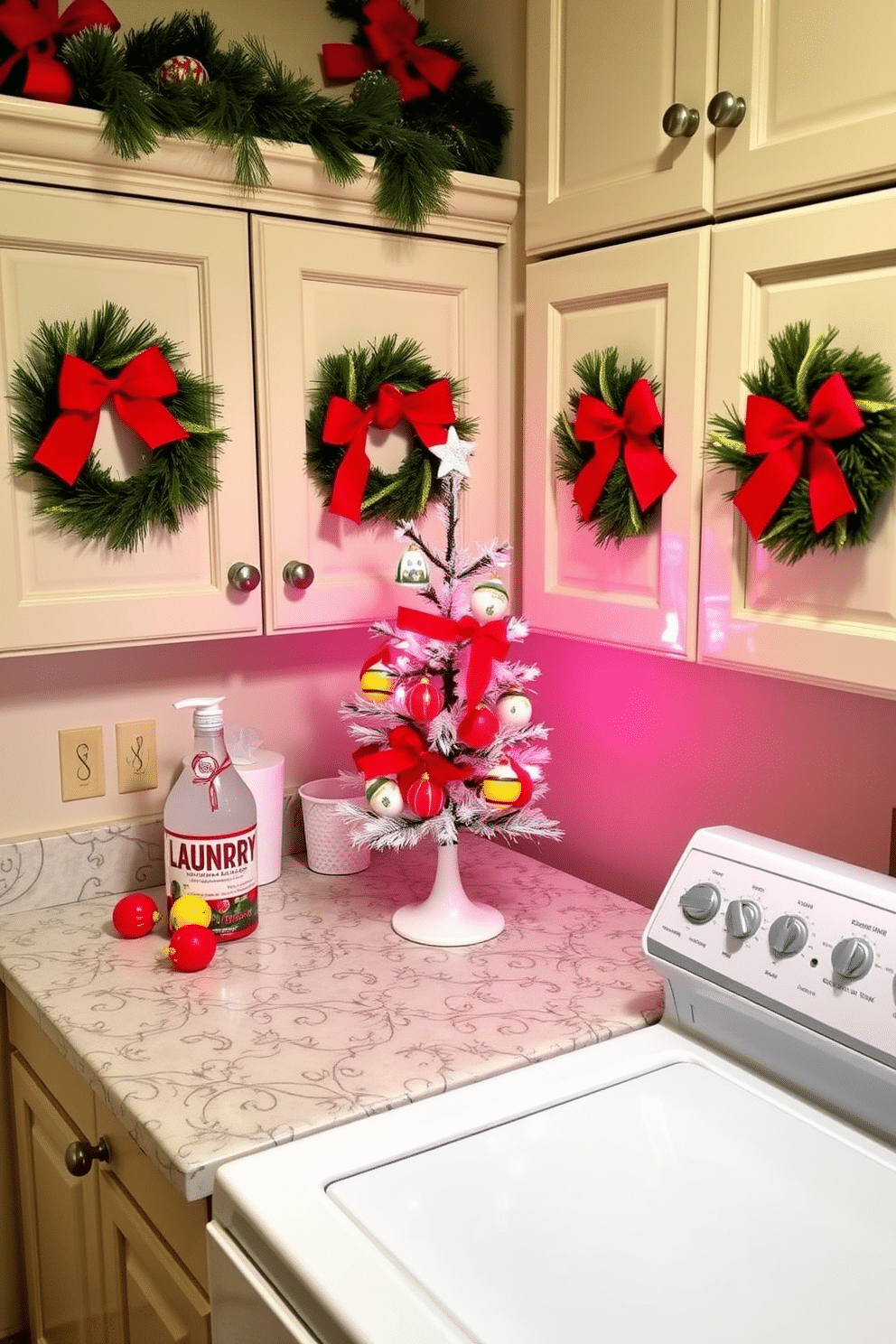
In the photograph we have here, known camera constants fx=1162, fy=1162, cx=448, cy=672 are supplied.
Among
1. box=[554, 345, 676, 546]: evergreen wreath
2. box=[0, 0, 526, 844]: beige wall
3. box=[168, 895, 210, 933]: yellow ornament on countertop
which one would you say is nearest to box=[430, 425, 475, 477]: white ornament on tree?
box=[554, 345, 676, 546]: evergreen wreath

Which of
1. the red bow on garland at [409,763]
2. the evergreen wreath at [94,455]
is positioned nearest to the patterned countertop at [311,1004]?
the red bow on garland at [409,763]

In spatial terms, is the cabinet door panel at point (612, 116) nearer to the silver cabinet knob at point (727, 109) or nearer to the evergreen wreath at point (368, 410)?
the silver cabinet knob at point (727, 109)

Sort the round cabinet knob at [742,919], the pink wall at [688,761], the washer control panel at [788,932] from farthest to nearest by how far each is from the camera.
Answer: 1. the pink wall at [688,761]
2. the round cabinet knob at [742,919]
3. the washer control panel at [788,932]

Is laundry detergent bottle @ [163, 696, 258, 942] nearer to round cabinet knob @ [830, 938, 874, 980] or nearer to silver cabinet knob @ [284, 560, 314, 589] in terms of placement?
silver cabinet knob @ [284, 560, 314, 589]

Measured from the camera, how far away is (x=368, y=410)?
1.64 m

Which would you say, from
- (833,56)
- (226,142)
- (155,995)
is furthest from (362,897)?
(833,56)

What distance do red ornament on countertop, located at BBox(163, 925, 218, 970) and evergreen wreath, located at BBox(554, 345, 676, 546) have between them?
2.39 feet

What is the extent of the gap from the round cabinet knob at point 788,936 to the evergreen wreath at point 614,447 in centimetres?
52

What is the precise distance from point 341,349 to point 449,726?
55 cm

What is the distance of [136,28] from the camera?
1.68 m

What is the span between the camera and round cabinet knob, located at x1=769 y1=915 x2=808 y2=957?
116cm

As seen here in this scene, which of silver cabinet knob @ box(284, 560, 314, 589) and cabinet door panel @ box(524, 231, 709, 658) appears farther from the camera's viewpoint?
silver cabinet knob @ box(284, 560, 314, 589)

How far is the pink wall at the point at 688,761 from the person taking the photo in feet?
4.98

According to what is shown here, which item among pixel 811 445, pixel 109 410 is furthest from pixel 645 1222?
pixel 109 410
